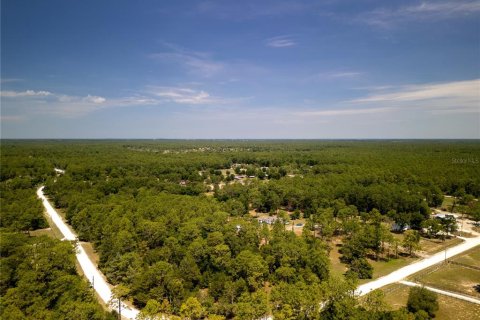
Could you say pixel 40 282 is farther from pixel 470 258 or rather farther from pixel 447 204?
pixel 447 204

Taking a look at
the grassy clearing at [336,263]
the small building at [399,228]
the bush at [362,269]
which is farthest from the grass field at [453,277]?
the small building at [399,228]

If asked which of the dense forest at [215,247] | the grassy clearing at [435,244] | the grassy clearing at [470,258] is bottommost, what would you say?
the grassy clearing at [435,244]

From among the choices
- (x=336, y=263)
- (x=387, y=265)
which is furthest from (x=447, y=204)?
(x=336, y=263)

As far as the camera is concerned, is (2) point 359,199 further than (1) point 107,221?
Yes

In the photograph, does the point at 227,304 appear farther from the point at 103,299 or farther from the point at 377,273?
the point at 377,273

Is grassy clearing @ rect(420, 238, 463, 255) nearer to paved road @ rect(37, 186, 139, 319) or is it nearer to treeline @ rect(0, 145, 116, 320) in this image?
paved road @ rect(37, 186, 139, 319)

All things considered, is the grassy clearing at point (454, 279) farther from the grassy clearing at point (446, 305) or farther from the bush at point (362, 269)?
the bush at point (362, 269)

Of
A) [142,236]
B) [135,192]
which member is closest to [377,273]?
[142,236]
